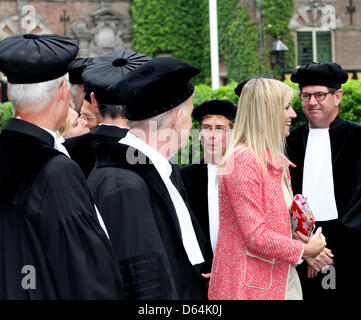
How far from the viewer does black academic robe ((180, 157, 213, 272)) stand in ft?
14.0

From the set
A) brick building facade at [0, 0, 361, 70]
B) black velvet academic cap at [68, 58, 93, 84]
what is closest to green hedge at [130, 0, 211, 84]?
brick building facade at [0, 0, 361, 70]

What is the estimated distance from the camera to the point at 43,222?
208cm

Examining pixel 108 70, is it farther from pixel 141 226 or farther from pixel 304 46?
pixel 304 46

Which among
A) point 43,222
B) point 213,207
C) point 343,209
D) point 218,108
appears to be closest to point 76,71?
point 218,108

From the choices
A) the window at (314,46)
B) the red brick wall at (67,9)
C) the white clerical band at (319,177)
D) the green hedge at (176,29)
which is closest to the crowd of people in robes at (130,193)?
the white clerical band at (319,177)

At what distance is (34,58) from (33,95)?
14 centimetres

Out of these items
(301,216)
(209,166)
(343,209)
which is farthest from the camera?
(209,166)

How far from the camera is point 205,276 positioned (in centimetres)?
370

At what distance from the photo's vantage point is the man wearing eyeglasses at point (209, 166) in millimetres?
4281

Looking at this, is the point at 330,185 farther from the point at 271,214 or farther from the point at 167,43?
the point at 167,43

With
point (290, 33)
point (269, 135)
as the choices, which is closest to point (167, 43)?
point (290, 33)

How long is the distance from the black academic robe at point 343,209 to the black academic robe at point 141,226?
189 cm

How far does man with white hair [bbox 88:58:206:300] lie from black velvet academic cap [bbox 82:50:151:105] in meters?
0.54
